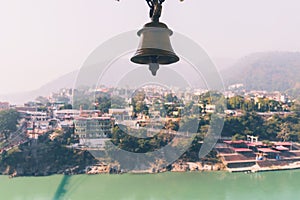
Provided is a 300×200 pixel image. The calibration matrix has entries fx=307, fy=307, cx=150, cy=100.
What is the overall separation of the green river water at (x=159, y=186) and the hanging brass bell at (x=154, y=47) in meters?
6.01

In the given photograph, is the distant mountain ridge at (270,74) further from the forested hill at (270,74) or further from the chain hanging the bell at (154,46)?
the chain hanging the bell at (154,46)

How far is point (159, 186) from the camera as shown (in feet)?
23.5

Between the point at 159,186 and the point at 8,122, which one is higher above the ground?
the point at 8,122

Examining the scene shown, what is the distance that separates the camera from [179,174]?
8250 mm

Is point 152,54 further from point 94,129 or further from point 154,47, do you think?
point 94,129

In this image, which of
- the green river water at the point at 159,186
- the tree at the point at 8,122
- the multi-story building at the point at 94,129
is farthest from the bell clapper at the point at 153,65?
the tree at the point at 8,122

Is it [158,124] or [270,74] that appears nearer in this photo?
[158,124]

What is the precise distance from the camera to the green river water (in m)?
6.40

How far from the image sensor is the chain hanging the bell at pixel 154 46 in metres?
0.52

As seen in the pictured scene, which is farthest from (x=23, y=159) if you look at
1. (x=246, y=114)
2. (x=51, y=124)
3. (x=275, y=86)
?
(x=275, y=86)

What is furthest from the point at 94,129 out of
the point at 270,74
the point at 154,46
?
the point at 270,74

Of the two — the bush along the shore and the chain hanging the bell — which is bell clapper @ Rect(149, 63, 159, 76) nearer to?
the chain hanging the bell

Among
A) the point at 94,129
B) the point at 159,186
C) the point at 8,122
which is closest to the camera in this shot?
the point at 159,186

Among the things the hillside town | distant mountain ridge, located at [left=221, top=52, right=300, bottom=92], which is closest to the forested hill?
distant mountain ridge, located at [left=221, top=52, right=300, bottom=92]
